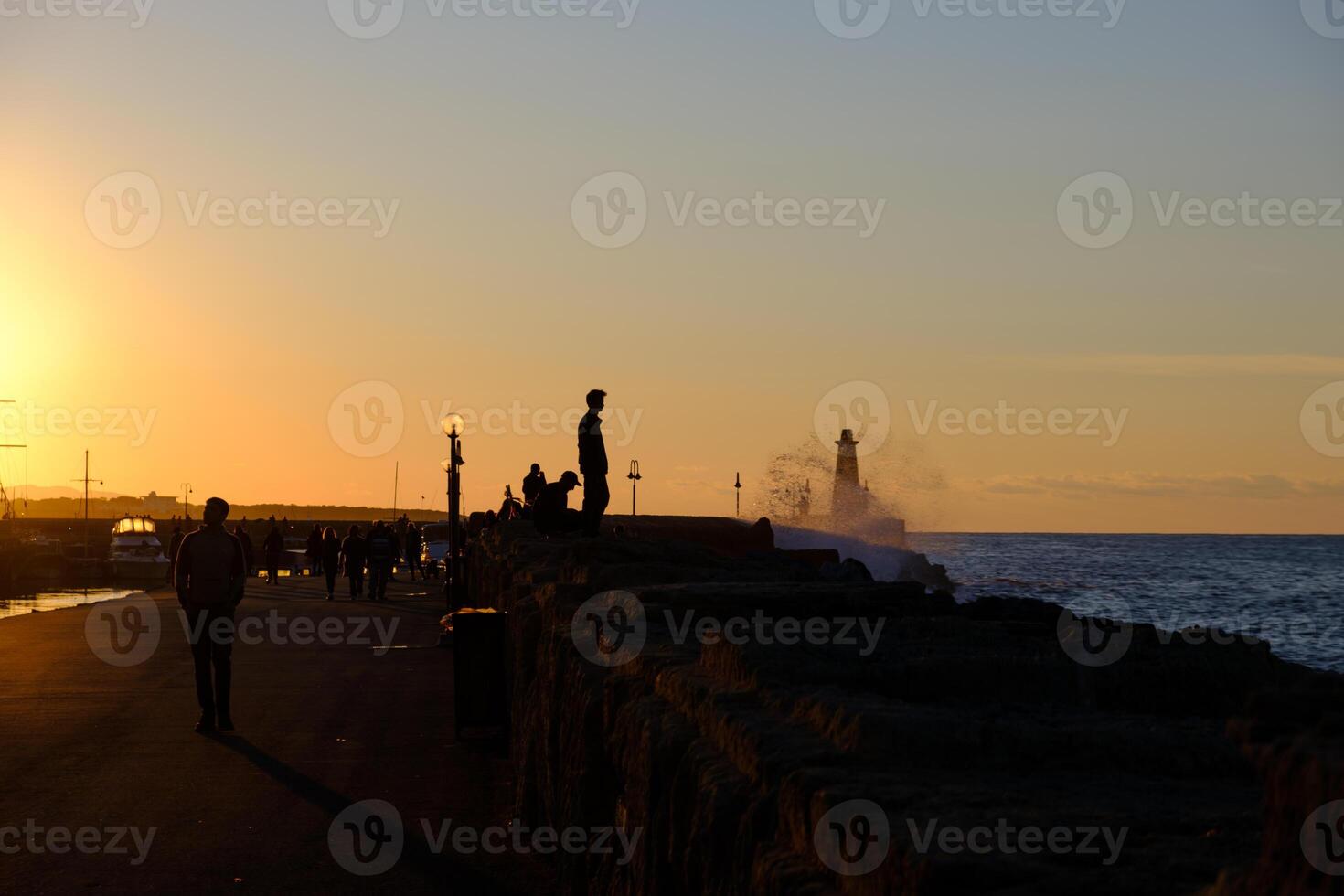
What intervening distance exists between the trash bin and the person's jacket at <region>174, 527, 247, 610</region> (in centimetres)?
225

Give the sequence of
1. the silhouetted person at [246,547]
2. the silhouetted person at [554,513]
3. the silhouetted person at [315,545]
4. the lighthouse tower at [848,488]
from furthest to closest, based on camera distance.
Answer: the lighthouse tower at [848,488] < the silhouetted person at [315,545] < the silhouetted person at [554,513] < the silhouetted person at [246,547]

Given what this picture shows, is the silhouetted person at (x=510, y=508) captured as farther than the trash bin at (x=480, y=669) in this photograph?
Yes

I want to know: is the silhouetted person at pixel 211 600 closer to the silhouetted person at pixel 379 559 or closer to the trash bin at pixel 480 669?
the trash bin at pixel 480 669

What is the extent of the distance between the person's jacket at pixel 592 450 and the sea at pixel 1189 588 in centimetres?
1522

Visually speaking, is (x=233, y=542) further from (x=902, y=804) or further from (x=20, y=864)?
(x=902, y=804)

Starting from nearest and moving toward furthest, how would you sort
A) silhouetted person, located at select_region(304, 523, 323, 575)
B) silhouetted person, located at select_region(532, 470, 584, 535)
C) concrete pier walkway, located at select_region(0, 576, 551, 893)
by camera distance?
concrete pier walkway, located at select_region(0, 576, 551, 893)
silhouetted person, located at select_region(532, 470, 584, 535)
silhouetted person, located at select_region(304, 523, 323, 575)

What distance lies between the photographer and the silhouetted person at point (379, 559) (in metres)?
33.2

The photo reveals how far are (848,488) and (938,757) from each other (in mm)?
133017

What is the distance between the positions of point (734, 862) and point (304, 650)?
17834mm

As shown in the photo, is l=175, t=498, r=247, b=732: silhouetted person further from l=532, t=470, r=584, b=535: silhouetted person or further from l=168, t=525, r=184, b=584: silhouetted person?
l=532, t=470, r=584, b=535: silhouetted person

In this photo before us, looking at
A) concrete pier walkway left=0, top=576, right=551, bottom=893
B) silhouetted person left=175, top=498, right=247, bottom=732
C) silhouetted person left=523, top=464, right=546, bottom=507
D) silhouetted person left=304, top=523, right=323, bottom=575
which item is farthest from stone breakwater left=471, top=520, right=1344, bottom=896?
silhouetted person left=304, top=523, right=323, bottom=575

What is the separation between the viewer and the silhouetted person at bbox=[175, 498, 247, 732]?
12.7 meters

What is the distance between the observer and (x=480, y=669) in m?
12.1

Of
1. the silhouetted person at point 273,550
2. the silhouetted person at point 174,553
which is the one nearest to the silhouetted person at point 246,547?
the silhouetted person at point 174,553
